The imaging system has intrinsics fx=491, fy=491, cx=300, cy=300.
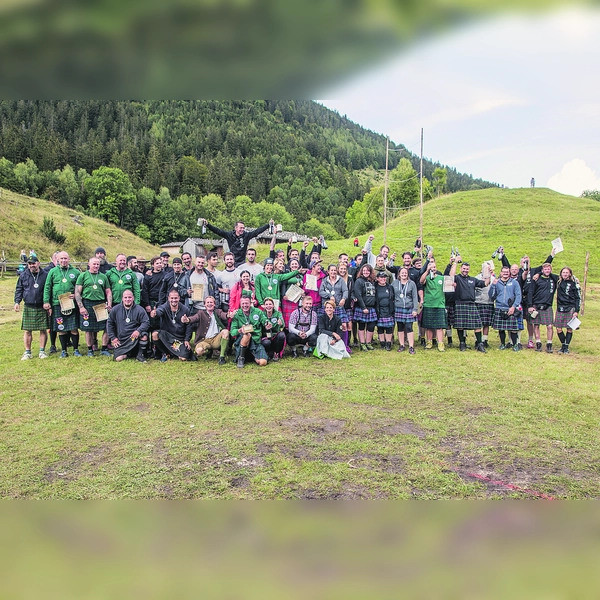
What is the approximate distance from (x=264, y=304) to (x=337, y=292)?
1.67m

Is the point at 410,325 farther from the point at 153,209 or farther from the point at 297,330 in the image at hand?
the point at 153,209

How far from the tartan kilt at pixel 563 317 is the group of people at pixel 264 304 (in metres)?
0.02

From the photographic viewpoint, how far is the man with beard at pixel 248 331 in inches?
349

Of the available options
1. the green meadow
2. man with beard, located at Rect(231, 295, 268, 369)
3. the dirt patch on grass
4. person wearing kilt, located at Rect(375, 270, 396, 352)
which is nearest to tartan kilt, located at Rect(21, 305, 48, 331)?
the green meadow

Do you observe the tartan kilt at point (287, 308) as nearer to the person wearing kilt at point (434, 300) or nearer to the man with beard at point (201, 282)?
the man with beard at point (201, 282)

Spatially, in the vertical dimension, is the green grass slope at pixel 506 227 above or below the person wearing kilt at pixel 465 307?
above

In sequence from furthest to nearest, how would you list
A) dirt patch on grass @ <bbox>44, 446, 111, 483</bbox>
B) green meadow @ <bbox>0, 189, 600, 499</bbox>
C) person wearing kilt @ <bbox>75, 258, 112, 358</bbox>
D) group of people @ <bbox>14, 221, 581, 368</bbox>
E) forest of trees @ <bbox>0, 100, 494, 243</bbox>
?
forest of trees @ <bbox>0, 100, 494, 243</bbox>, person wearing kilt @ <bbox>75, 258, 112, 358</bbox>, group of people @ <bbox>14, 221, 581, 368</bbox>, dirt patch on grass @ <bbox>44, 446, 111, 483</bbox>, green meadow @ <bbox>0, 189, 600, 499</bbox>

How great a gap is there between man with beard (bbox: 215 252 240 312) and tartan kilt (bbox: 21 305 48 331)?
334 cm

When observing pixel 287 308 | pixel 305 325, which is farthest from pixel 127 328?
pixel 305 325

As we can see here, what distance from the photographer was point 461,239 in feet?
109

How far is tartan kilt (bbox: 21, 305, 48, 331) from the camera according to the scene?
29.9 ft

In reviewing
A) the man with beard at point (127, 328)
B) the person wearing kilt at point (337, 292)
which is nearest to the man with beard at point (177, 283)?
the man with beard at point (127, 328)

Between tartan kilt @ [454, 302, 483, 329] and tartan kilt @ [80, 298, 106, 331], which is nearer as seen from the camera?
tartan kilt @ [80, 298, 106, 331]

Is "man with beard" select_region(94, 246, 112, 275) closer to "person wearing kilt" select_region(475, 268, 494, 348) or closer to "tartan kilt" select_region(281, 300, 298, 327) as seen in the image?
"tartan kilt" select_region(281, 300, 298, 327)
